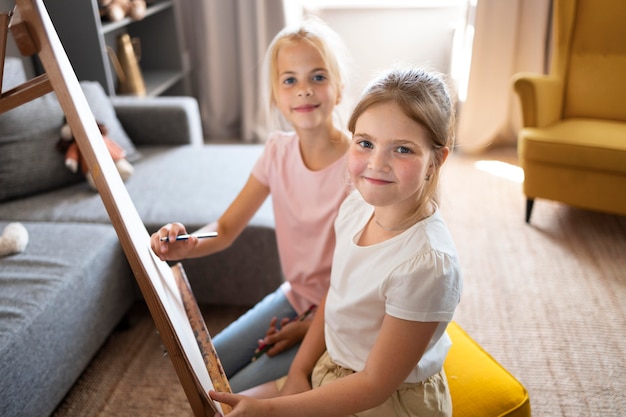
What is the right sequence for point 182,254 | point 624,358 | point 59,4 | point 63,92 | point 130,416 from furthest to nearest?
point 59,4, point 624,358, point 130,416, point 182,254, point 63,92

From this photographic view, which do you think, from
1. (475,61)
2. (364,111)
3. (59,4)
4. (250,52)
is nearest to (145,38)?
(250,52)

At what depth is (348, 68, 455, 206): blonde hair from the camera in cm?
86

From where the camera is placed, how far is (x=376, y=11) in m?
3.38

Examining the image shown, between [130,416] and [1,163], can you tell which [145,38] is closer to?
[1,163]

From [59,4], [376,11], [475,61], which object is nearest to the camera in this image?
[59,4]

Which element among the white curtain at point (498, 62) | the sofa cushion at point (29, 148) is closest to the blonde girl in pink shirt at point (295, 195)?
the sofa cushion at point (29, 148)

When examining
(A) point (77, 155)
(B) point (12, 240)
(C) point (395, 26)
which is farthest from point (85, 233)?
(C) point (395, 26)

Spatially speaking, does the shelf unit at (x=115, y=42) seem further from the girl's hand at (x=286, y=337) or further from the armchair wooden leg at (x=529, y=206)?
the armchair wooden leg at (x=529, y=206)

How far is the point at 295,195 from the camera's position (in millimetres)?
1330

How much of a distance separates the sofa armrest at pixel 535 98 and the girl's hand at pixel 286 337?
1.62m

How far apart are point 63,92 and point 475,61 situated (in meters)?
2.84

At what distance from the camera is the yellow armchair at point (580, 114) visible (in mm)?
2229

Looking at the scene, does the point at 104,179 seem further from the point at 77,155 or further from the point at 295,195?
the point at 77,155

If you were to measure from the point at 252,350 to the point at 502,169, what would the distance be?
2212mm
